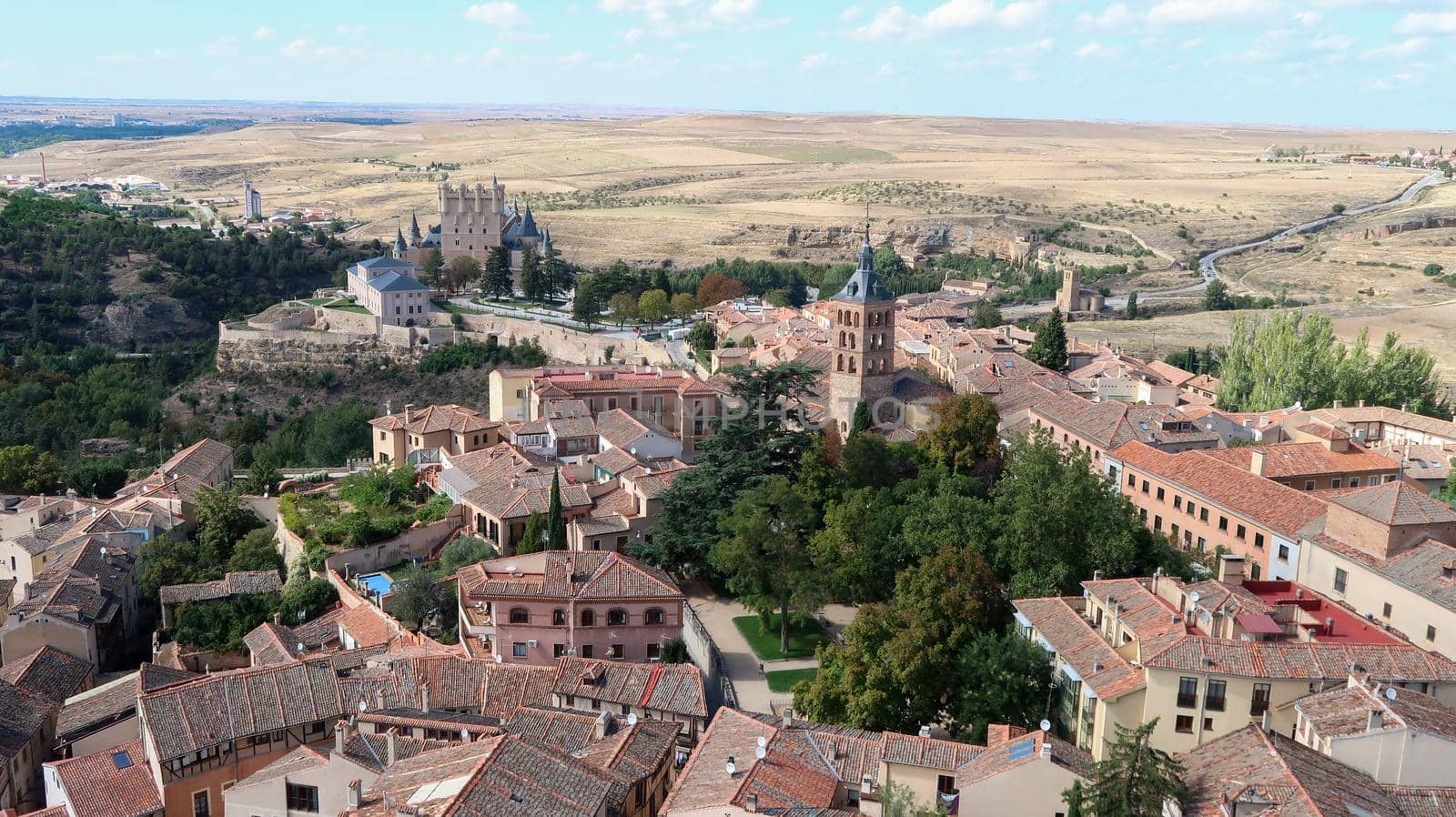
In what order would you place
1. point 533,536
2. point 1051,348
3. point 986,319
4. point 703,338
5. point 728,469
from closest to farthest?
point 533,536, point 728,469, point 1051,348, point 703,338, point 986,319

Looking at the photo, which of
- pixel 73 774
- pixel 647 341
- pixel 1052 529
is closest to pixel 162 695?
pixel 73 774

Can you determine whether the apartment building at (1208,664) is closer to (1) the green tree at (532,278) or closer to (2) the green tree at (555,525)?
(2) the green tree at (555,525)

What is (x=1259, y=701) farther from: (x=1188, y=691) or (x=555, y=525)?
(x=555, y=525)

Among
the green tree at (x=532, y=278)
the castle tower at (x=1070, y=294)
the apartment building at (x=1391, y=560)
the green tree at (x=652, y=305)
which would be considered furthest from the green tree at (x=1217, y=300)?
the apartment building at (x=1391, y=560)

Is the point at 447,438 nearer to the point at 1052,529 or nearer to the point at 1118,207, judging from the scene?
the point at 1052,529

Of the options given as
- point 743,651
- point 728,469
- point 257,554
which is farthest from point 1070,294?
point 257,554

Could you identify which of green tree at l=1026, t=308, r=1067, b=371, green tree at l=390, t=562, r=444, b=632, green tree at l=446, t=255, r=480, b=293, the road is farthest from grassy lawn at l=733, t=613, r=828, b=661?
the road
